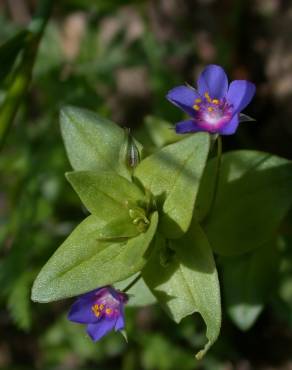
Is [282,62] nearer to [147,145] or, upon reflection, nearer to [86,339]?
[147,145]

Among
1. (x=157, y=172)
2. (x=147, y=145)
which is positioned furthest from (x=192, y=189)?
(x=147, y=145)

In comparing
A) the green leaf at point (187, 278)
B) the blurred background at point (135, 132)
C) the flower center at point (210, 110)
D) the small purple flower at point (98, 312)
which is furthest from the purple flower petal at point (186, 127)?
the blurred background at point (135, 132)

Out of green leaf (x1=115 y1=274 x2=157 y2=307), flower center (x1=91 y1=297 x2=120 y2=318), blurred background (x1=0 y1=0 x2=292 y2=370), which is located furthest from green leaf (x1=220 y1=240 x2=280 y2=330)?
flower center (x1=91 y1=297 x2=120 y2=318)

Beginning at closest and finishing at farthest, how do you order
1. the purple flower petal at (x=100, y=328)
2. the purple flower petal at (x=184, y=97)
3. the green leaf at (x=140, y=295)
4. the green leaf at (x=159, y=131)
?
the purple flower petal at (x=184, y=97), the purple flower petal at (x=100, y=328), the green leaf at (x=140, y=295), the green leaf at (x=159, y=131)

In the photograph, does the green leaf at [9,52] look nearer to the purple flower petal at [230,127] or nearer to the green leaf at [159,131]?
the green leaf at [159,131]

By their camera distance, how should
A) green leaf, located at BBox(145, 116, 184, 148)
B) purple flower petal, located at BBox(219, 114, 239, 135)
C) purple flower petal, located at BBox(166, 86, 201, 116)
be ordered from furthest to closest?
1. green leaf, located at BBox(145, 116, 184, 148)
2. purple flower petal, located at BBox(166, 86, 201, 116)
3. purple flower petal, located at BBox(219, 114, 239, 135)

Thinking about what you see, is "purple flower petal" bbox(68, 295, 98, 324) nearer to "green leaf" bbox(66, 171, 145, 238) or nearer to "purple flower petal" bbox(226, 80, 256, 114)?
"green leaf" bbox(66, 171, 145, 238)

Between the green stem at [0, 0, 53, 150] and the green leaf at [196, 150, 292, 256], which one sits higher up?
the green stem at [0, 0, 53, 150]
